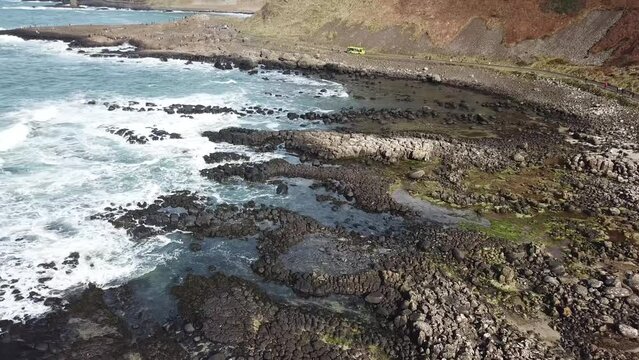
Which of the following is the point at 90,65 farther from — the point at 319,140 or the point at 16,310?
the point at 16,310

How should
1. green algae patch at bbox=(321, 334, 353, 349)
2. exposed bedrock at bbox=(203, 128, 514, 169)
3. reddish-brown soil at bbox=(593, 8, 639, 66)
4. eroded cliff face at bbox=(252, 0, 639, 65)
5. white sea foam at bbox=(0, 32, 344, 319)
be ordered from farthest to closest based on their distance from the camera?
eroded cliff face at bbox=(252, 0, 639, 65)
reddish-brown soil at bbox=(593, 8, 639, 66)
exposed bedrock at bbox=(203, 128, 514, 169)
white sea foam at bbox=(0, 32, 344, 319)
green algae patch at bbox=(321, 334, 353, 349)

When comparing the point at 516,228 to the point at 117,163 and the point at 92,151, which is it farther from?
the point at 92,151

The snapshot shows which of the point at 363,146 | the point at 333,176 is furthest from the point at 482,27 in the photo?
the point at 333,176

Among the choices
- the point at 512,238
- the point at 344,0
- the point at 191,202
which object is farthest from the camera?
the point at 344,0

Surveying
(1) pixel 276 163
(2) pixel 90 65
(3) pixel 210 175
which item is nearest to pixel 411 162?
(1) pixel 276 163

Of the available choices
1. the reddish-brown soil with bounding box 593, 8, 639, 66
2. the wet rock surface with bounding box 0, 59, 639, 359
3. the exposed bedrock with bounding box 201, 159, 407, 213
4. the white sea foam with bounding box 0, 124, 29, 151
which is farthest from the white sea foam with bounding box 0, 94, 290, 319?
the reddish-brown soil with bounding box 593, 8, 639, 66

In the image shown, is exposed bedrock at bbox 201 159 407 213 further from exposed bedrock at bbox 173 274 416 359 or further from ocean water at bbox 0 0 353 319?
exposed bedrock at bbox 173 274 416 359
